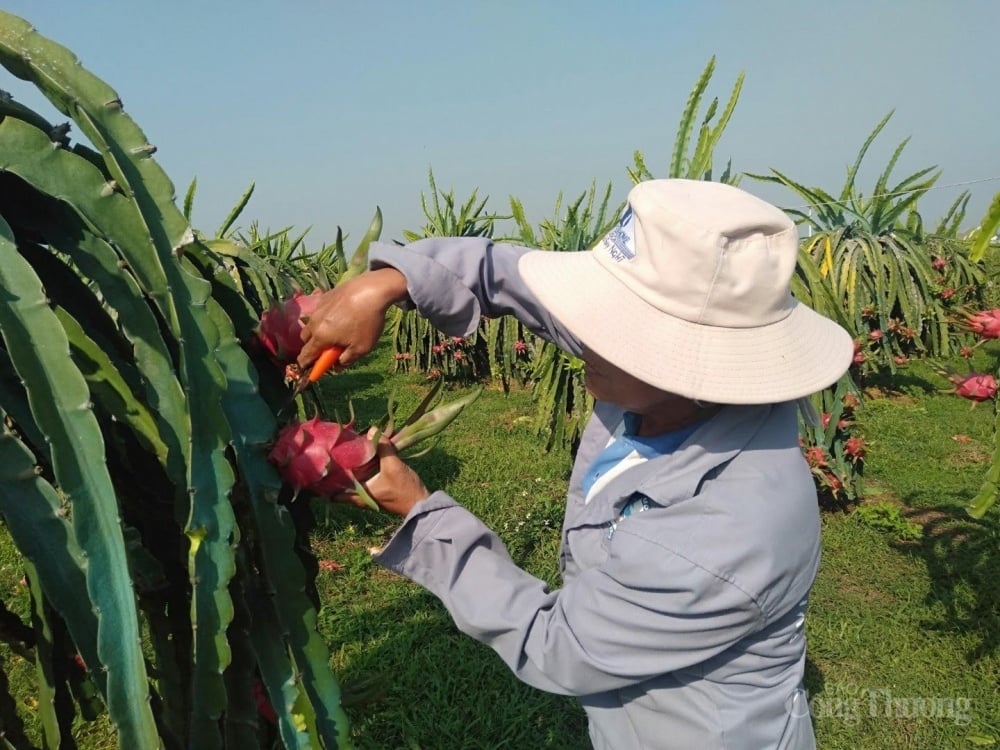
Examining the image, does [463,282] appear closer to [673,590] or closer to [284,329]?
[284,329]

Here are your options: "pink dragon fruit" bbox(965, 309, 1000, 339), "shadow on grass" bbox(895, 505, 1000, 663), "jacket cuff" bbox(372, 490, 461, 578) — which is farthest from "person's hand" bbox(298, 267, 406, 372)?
"shadow on grass" bbox(895, 505, 1000, 663)

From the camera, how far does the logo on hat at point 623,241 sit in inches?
42.8

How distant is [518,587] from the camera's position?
1.09 meters

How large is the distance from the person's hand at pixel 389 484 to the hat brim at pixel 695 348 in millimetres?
304

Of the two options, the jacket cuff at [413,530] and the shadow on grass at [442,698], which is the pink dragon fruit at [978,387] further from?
the jacket cuff at [413,530]

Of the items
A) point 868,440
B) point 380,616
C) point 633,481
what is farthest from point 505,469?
point 633,481

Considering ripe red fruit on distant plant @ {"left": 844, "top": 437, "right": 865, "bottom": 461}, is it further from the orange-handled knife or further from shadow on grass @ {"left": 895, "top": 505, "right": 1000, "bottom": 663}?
the orange-handled knife

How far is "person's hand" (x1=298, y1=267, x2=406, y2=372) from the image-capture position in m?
1.00

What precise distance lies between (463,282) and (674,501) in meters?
0.55

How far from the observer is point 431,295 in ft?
4.27

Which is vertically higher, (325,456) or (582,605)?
(325,456)

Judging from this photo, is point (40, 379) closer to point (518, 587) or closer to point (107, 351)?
point (107, 351)

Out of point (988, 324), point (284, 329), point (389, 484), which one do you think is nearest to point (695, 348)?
point (389, 484)

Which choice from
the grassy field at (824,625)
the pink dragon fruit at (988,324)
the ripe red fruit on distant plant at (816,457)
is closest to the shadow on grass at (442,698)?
the grassy field at (824,625)
